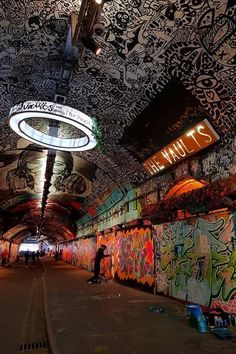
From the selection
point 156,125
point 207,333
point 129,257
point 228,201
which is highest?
point 156,125

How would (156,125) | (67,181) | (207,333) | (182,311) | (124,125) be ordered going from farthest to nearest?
1. (67,181)
2. (124,125)
3. (156,125)
4. (182,311)
5. (207,333)

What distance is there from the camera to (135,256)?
14180 millimetres

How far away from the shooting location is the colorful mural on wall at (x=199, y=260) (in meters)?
7.48

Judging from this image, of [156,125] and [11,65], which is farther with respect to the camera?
[156,125]

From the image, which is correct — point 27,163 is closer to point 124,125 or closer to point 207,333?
point 124,125

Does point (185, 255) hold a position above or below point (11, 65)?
below

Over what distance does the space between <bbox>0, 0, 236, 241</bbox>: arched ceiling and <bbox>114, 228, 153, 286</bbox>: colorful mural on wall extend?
137 inches

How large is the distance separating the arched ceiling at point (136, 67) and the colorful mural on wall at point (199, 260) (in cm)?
285

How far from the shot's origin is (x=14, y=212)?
98.7 feet

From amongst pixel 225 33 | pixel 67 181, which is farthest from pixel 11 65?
pixel 67 181

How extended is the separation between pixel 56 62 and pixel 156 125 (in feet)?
14.1

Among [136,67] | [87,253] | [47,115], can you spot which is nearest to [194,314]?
[47,115]

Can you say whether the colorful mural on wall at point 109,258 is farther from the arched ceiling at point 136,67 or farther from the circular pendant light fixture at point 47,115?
the circular pendant light fixture at point 47,115

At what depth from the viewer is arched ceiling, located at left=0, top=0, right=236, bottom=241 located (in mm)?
6605
